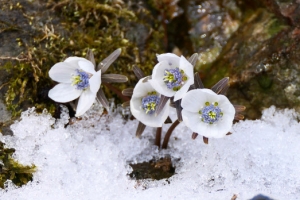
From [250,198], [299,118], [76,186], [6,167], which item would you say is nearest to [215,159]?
[250,198]

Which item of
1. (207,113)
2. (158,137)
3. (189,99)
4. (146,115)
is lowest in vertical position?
(158,137)

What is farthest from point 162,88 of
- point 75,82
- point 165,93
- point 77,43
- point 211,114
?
point 77,43

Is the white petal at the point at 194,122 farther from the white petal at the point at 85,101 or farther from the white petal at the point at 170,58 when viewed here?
the white petal at the point at 85,101

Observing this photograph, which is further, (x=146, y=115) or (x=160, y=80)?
(x=146, y=115)

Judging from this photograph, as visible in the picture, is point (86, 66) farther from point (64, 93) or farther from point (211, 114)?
point (211, 114)

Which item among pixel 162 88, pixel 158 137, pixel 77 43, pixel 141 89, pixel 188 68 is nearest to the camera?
pixel 188 68

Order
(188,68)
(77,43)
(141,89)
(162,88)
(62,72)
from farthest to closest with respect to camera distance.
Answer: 1. (77,43)
2. (62,72)
3. (141,89)
4. (162,88)
5. (188,68)
